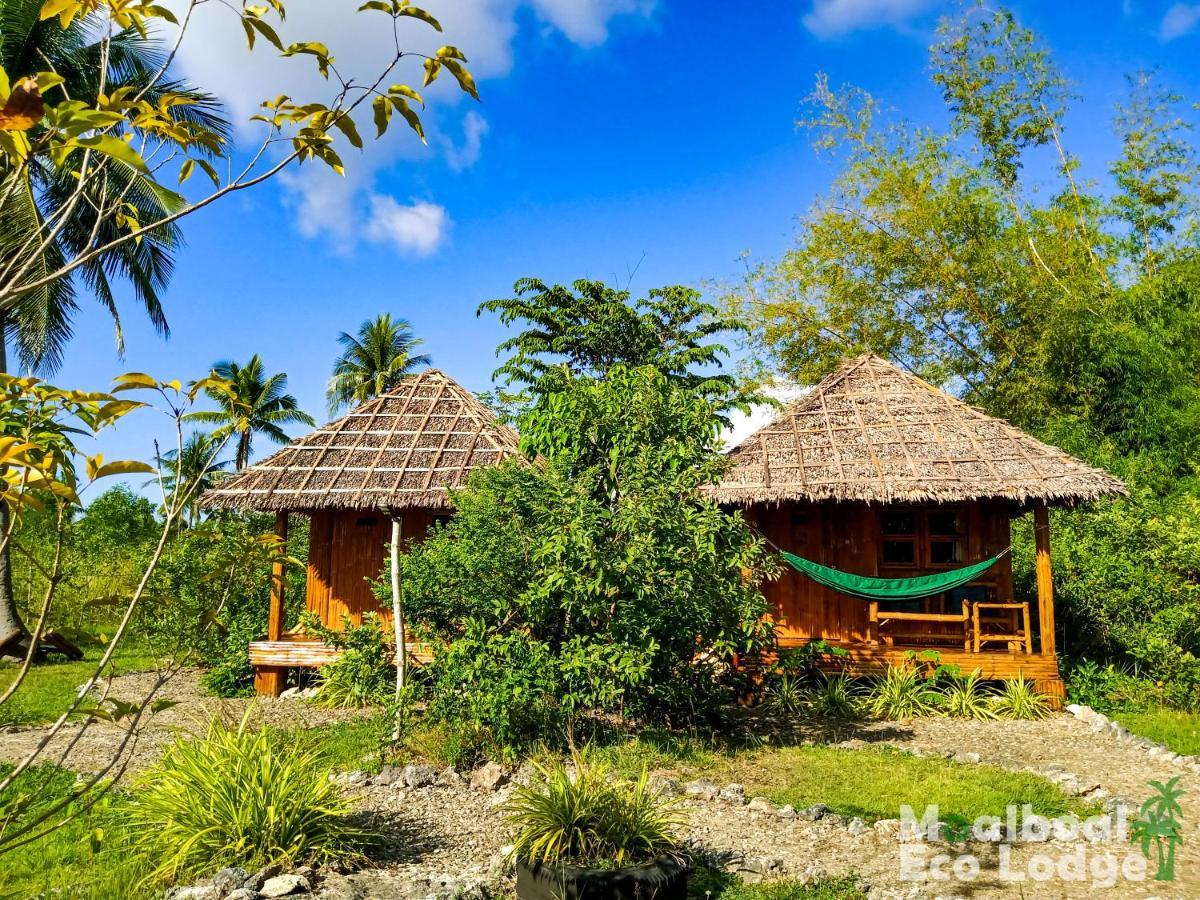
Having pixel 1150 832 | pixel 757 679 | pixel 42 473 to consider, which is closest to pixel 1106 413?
pixel 757 679

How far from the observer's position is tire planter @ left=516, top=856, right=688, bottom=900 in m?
3.55

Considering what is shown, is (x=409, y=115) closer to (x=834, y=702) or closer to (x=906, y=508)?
(x=834, y=702)

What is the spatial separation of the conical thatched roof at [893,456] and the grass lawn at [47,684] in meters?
6.68

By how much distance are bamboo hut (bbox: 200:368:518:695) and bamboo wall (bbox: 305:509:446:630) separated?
0.01 meters

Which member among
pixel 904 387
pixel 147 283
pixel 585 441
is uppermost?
pixel 147 283

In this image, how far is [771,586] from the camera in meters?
9.80

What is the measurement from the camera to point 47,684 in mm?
10125

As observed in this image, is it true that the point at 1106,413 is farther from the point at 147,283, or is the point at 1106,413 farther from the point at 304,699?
the point at 147,283

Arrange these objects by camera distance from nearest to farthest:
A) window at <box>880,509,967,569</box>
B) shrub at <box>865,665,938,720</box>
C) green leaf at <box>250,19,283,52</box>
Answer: green leaf at <box>250,19,283,52</box>
shrub at <box>865,665,938,720</box>
window at <box>880,509,967,569</box>

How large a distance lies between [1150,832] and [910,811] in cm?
139

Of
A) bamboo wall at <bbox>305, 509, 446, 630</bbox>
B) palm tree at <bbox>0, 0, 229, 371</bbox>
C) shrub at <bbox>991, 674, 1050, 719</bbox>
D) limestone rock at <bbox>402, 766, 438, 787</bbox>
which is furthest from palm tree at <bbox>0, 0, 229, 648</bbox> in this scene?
shrub at <bbox>991, 674, 1050, 719</bbox>

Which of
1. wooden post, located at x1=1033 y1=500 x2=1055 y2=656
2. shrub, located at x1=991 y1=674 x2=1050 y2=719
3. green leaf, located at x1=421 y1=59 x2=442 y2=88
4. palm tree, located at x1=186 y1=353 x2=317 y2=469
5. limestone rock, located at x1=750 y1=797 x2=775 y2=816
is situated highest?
palm tree, located at x1=186 y1=353 x2=317 y2=469

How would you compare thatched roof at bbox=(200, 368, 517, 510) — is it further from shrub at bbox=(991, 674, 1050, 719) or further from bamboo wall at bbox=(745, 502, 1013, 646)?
shrub at bbox=(991, 674, 1050, 719)

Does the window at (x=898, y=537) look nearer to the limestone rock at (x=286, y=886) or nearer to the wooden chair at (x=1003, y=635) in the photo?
the wooden chair at (x=1003, y=635)
